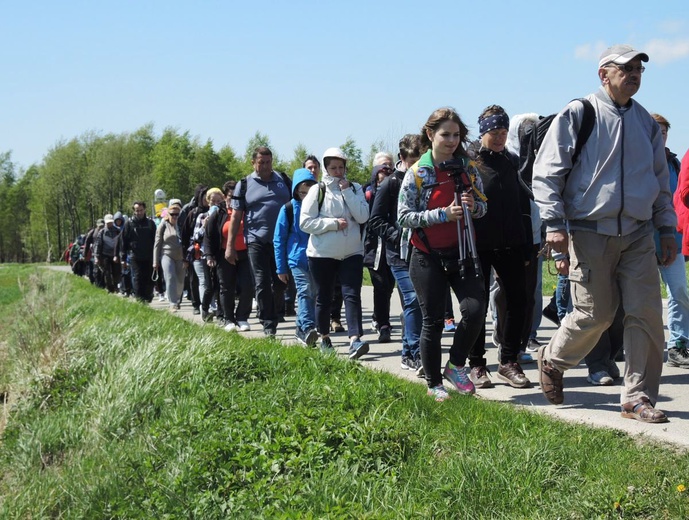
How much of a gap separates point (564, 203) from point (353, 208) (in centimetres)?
371

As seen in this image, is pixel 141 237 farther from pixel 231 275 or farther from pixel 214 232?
pixel 231 275

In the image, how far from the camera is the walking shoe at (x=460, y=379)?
22.6 feet

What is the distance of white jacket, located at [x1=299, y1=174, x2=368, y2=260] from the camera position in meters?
9.43

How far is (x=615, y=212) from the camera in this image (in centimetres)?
582

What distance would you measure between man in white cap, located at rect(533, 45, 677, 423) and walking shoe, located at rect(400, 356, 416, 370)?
2.75 m

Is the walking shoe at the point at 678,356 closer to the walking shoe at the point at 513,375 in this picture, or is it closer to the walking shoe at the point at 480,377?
the walking shoe at the point at 513,375

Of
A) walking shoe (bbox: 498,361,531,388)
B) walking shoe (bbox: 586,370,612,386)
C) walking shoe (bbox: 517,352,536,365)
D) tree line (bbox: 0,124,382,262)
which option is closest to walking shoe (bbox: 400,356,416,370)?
walking shoe (bbox: 517,352,536,365)

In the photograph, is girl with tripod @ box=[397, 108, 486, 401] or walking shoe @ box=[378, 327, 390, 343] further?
walking shoe @ box=[378, 327, 390, 343]

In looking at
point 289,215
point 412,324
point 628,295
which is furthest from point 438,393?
point 289,215

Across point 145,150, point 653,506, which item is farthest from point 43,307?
point 145,150

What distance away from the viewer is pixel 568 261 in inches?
240

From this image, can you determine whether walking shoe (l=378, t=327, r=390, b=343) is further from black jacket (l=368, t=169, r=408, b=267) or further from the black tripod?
the black tripod

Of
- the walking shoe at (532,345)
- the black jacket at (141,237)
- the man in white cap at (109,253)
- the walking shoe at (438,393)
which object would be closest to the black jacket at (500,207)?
the walking shoe at (438,393)

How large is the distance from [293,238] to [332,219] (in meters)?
1.10
